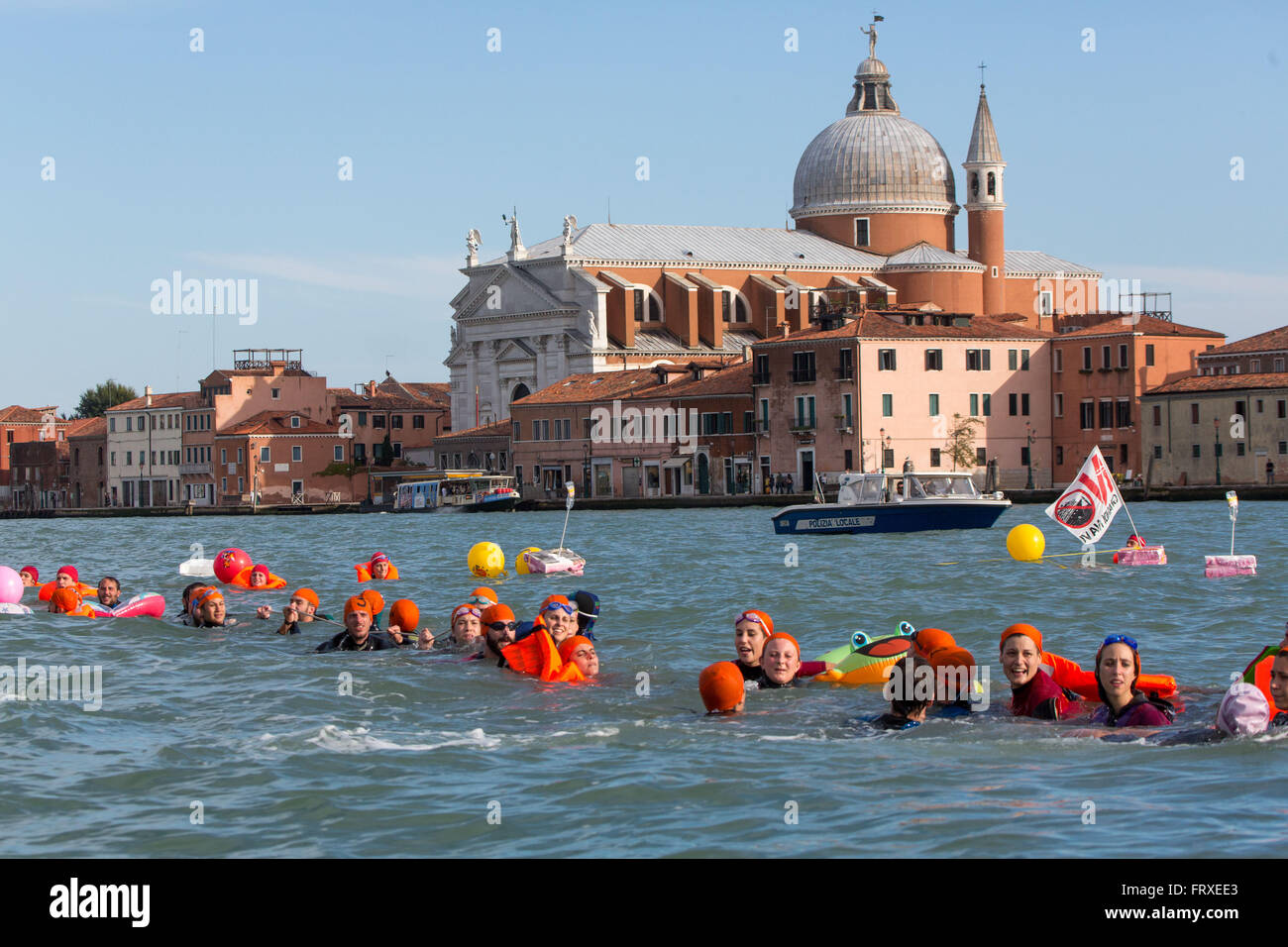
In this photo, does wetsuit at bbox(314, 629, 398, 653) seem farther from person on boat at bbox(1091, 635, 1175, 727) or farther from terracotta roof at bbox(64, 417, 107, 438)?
terracotta roof at bbox(64, 417, 107, 438)

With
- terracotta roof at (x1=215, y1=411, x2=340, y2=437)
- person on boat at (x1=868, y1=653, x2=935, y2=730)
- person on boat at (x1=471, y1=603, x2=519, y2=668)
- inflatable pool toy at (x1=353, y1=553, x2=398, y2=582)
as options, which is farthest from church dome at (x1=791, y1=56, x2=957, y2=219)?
person on boat at (x1=868, y1=653, x2=935, y2=730)

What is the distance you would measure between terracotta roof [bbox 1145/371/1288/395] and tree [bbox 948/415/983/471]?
22.6 ft

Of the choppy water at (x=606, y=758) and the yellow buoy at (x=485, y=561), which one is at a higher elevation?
the yellow buoy at (x=485, y=561)

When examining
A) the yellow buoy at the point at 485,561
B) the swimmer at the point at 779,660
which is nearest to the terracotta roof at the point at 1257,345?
the yellow buoy at the point at 485,561

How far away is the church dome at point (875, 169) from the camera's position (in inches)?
3750

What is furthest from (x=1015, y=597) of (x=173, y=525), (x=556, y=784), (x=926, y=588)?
(x=173, y=525)

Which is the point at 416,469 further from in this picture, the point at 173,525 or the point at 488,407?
the point at 173,525

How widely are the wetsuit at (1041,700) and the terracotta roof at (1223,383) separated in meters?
54.3

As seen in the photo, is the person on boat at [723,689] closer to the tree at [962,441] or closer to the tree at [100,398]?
the tree at [962,441]

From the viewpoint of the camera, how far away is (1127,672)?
11.2 meters

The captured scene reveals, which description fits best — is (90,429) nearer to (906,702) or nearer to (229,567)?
(229,567)
